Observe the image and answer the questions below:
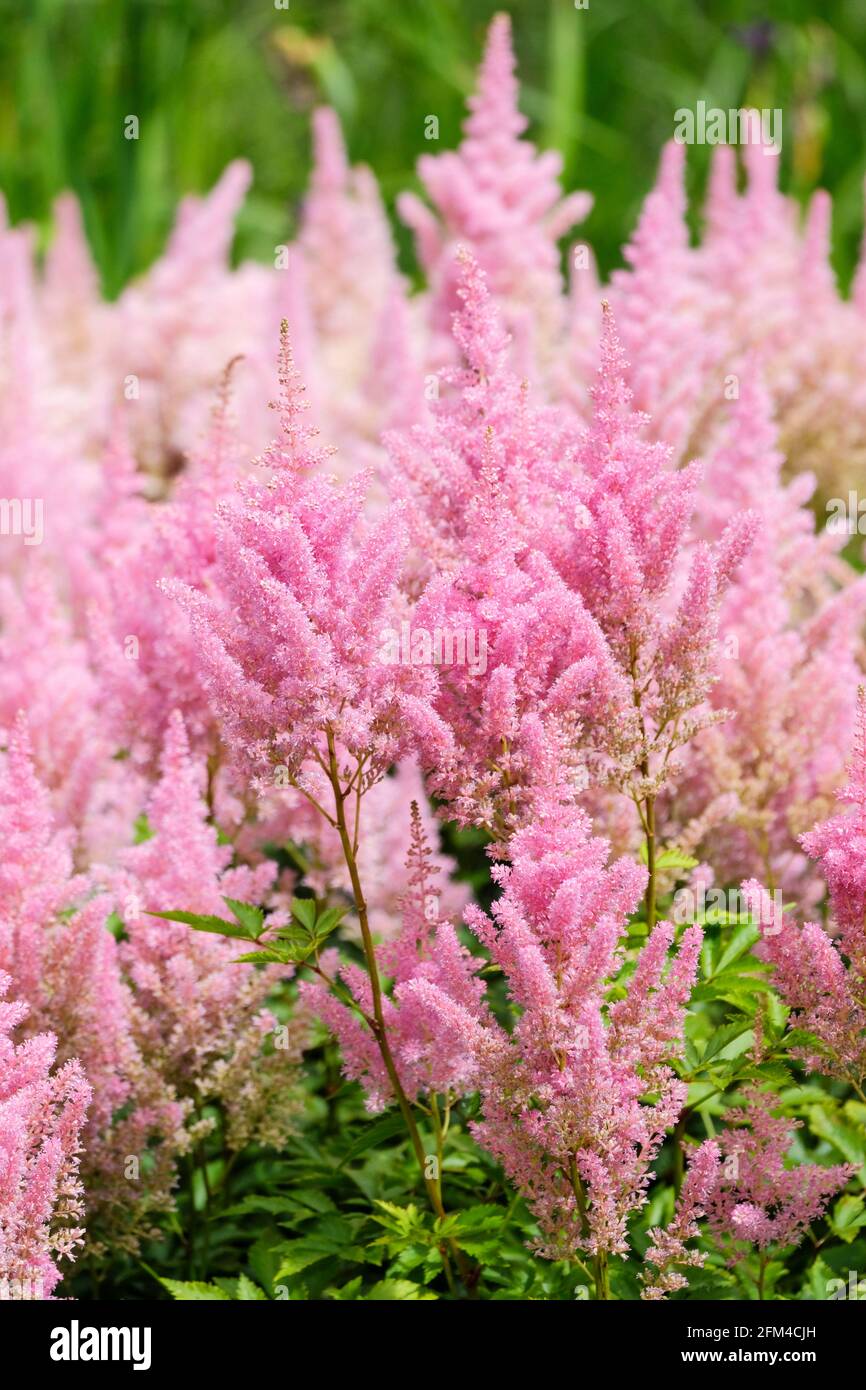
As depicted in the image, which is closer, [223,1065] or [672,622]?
[672,622]

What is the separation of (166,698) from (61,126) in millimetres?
6042

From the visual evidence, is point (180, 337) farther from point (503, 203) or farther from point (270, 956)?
point (270, 956)

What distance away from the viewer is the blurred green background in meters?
8.69

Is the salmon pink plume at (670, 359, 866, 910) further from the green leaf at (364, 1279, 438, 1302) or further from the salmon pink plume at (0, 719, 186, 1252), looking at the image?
the salmon pink plume at (0, 719, 186, 1252)

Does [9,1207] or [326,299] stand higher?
[326,299]

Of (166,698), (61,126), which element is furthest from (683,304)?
(61,126)

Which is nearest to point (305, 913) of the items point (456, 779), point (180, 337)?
point (456, 779)

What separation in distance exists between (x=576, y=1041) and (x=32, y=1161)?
90cm

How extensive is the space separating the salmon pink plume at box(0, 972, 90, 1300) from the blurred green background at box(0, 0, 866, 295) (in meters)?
6.47

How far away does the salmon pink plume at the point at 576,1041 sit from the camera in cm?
240

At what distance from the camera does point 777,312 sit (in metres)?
5.61

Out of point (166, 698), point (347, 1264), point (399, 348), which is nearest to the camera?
point (347, 1264)

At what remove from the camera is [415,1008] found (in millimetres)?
2738
